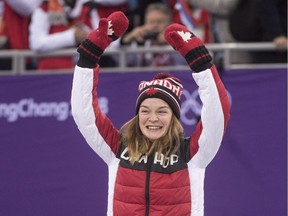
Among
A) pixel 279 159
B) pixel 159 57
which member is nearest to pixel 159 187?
pixel 279 159

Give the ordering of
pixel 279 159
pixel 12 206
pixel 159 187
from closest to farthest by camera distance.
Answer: pixel 159 187 → pixel 279 159 → pixel 12 206

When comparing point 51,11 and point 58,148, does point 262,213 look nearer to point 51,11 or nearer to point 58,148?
point 58,148

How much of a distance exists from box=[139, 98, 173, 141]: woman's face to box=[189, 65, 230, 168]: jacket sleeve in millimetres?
204

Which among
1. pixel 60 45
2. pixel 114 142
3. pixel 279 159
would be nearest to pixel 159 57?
pixel 60 45

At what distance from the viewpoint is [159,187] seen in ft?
16.0

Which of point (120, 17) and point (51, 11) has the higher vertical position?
point (51, 11)

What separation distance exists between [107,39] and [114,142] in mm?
627

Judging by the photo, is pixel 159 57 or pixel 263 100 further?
pixel 159 57

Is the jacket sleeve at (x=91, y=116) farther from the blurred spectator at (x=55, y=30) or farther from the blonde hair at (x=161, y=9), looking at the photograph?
the blonde hair at (x=161, y=9)

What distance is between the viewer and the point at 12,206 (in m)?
7.39

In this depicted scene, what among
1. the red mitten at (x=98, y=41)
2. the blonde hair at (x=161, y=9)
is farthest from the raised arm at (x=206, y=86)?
the blonde hair at (x=161, y=9)

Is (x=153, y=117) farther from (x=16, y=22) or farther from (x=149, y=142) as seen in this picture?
(x=16, y=22)

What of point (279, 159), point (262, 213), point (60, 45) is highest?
point (60, 45)

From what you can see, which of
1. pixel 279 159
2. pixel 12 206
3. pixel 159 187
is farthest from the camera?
pixel 12 206
